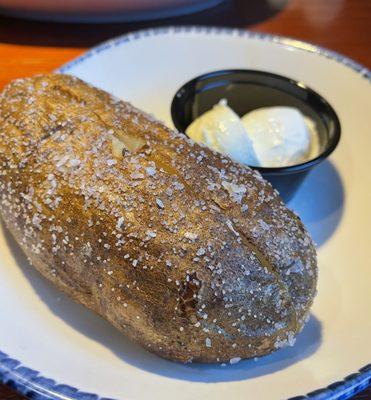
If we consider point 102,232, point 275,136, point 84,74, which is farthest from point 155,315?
point 84,74

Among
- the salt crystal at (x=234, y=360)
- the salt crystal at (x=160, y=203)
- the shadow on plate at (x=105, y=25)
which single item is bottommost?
the salt crystal at (x=234, y=360)

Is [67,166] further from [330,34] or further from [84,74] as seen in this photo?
[330,34]

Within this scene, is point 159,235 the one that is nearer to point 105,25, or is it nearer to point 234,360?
point 234,360

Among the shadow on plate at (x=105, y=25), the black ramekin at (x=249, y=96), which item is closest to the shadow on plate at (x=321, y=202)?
the black ramekin at (x=249, y=96)

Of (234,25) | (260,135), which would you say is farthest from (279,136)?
(234,25)

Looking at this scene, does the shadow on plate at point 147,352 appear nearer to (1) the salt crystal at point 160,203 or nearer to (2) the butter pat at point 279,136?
(1) the salt crystal at point 160,203

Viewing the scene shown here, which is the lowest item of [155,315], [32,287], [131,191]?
[32,287]

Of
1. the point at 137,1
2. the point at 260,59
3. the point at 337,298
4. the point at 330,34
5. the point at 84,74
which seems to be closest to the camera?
the point at 337,298
